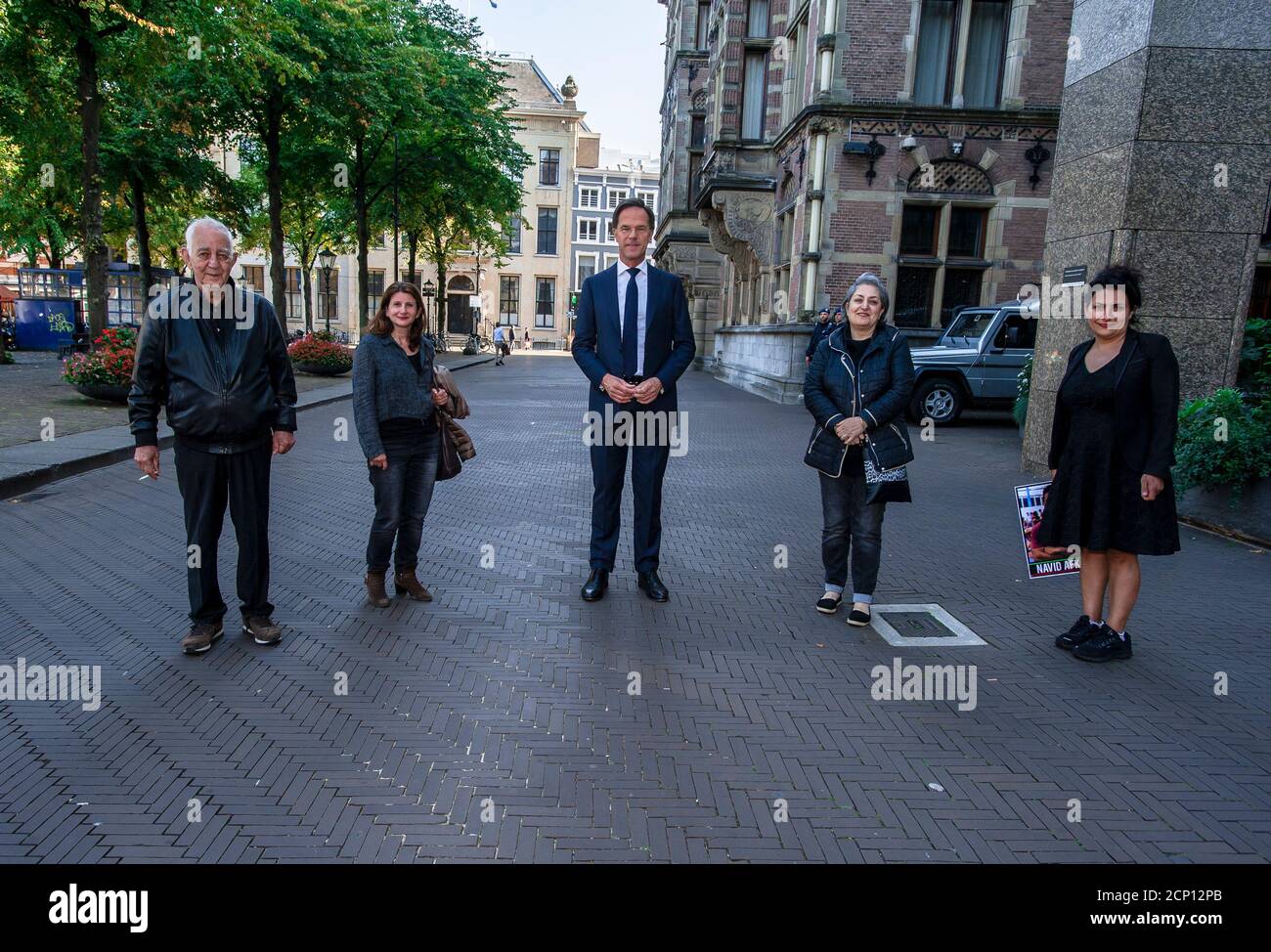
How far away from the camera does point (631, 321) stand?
532 centimetres

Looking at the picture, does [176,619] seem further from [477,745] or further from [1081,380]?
[1081,380]

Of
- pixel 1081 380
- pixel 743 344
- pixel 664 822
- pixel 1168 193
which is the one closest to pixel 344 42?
pixel 743 344

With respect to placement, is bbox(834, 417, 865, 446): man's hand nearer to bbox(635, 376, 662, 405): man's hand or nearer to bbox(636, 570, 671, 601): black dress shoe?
bbox(635, 376, 662, 405): man's hand

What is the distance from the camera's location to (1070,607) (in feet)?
18.1

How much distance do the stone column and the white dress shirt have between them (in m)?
5.78

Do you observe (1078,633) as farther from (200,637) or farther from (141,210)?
(141,210)

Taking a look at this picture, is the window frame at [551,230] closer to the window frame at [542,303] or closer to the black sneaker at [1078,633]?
the window frame at [542,303]

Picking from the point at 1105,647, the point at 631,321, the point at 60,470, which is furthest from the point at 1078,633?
the point at 60,470

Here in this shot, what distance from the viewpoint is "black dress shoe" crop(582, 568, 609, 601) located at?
5.44 metres

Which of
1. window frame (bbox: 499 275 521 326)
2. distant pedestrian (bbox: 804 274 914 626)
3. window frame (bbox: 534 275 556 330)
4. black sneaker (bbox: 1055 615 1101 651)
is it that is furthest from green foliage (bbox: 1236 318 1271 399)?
window frame (bbox: 534 275 556 330)

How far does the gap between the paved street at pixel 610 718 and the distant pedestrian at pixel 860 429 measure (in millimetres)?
453

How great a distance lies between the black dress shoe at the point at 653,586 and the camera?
5.50m
